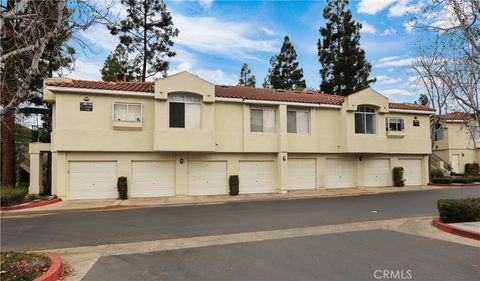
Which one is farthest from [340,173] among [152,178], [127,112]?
[127,112]

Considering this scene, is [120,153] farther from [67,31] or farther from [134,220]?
[67,31]

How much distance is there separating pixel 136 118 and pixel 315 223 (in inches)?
469

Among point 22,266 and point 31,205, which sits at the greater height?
point 22,266

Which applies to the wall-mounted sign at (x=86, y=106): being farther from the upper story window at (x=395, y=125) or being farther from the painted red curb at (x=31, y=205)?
the upper story window at (x=395, y=125)

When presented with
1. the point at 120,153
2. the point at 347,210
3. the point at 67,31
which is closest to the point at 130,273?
the point at 67,31

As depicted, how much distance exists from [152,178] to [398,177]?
17006mm

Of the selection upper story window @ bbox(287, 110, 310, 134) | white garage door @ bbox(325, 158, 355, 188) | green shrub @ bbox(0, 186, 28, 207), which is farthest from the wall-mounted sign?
white garage door @ bbox(325, 158, 355, 188)

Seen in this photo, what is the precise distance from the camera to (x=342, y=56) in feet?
122

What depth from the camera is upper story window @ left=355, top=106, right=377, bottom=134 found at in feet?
74.4

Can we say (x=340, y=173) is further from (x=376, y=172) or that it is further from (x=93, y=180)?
(x=93, y=180)

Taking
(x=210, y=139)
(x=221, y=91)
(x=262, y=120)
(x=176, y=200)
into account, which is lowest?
(x=176, y=200)

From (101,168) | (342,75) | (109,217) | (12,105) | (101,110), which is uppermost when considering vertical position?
(342,75)

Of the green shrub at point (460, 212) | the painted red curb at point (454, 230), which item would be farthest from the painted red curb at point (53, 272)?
the green shrub at point (460, 212)

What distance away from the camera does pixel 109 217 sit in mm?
12555
